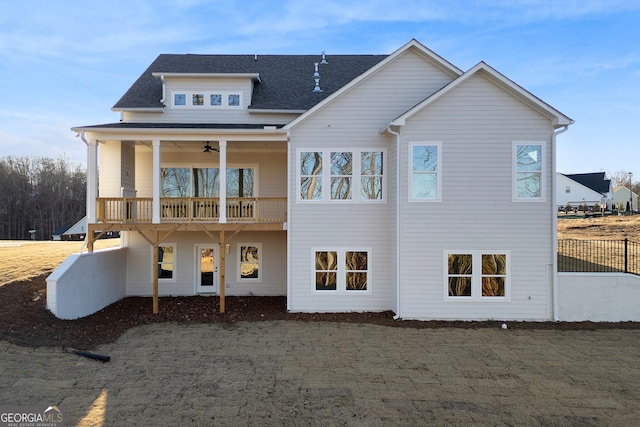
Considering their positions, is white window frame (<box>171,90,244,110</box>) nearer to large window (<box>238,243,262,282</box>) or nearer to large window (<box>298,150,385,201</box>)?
large window (<box>298,150,385,201</box>)

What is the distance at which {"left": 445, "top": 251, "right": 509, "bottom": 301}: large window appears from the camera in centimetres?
1114

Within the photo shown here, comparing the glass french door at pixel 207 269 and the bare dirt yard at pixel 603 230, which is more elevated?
the bare dirt yard at pixel 603 230

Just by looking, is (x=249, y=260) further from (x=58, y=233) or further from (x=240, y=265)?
(x=58, y=233)

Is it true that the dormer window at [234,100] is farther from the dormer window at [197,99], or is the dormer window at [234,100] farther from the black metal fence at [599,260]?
the black metal fence at [599,260]

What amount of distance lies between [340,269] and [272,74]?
948 cm

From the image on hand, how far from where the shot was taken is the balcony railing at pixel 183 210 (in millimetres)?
12320

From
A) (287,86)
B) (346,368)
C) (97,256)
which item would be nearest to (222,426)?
(346,368)

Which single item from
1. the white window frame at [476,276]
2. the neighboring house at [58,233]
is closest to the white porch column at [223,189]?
the white window frame at [476,276]

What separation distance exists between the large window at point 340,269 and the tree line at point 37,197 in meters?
47.1

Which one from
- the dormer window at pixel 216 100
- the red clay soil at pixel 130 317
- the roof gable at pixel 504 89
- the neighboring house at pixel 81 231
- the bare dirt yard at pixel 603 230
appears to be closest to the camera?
the red clay soil at pixel 130 317

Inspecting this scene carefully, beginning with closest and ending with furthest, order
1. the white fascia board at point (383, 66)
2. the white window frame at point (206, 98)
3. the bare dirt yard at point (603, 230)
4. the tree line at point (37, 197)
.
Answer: the white fascia board at point (383, 66) → the white window frame at point (206, 98) → the bare dirt yard at point (603, 230) → the tree line at point (37, 197)

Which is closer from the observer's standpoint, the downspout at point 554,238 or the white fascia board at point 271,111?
the downspout at point 554,238

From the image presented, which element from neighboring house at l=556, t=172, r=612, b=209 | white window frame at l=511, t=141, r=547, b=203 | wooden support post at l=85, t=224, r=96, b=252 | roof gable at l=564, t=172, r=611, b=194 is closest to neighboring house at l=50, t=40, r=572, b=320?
white window frame at l=511, t=141, r=547, b=203

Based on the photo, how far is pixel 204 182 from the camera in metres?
14.6
